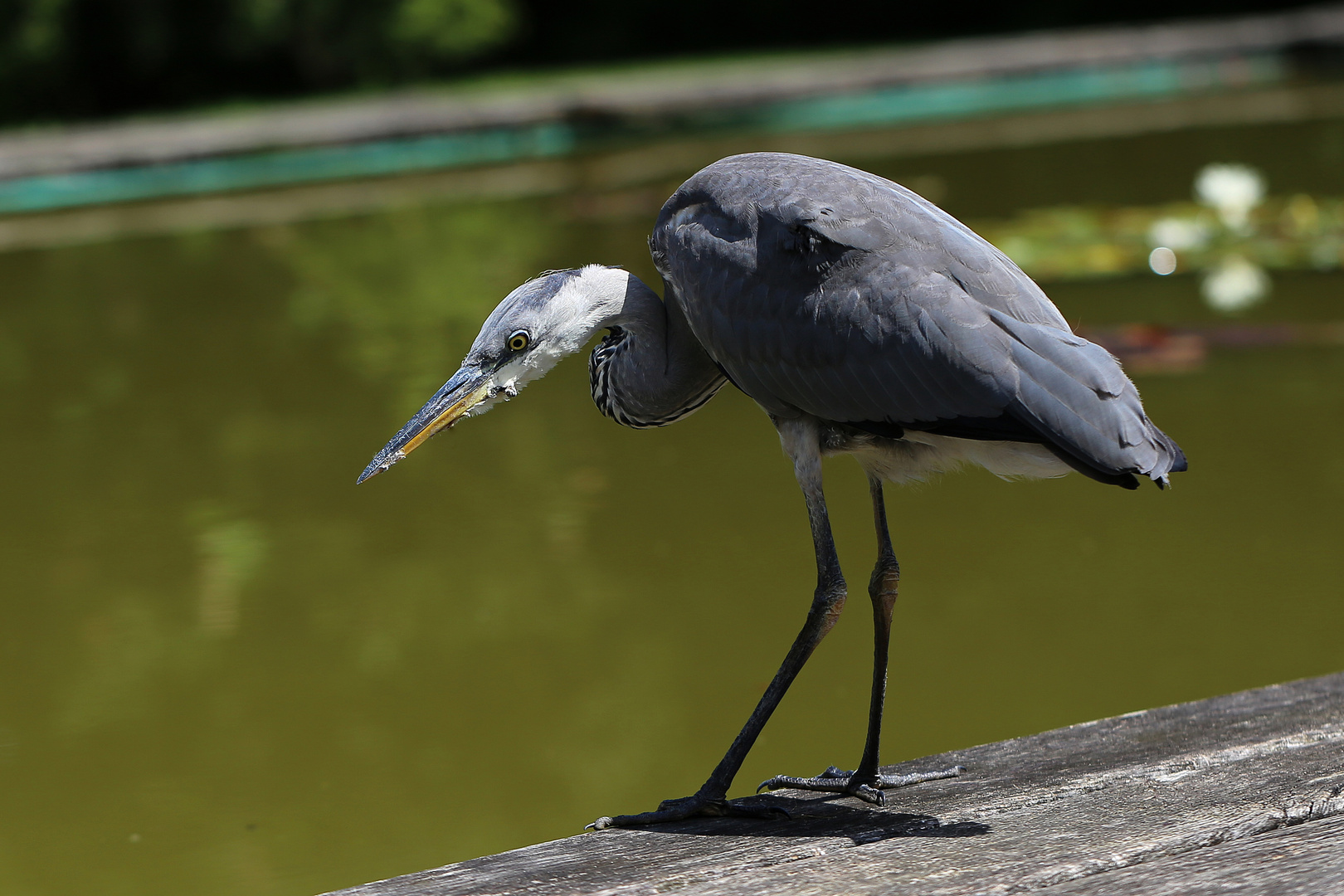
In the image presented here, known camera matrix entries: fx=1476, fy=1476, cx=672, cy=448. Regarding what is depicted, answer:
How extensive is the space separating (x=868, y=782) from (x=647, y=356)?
0.77 m

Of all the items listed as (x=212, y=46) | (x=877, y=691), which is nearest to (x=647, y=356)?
(x=877, y=691)

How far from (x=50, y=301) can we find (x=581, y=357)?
3327 millimetres

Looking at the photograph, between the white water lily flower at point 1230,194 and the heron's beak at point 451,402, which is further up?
the white water lily flower at point 1230,194

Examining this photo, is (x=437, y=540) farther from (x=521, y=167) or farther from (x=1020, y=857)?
(x=521, y=167)

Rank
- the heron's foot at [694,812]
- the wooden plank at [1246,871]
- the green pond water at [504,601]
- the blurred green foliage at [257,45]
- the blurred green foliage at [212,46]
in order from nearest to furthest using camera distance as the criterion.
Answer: the wooden plank at [1246,871]
the heron's foot at [694,812]
the green pond water at [504,601]
the blurred green foliage at [212,46]
the blurred green foliage at [257,45]

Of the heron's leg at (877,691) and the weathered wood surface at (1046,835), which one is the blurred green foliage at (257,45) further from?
the weathered wood surface at (1046,835)

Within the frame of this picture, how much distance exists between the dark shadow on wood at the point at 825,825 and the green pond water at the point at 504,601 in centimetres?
63

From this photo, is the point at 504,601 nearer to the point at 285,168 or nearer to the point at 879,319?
the point at 879,319

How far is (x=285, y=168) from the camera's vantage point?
38.4ft

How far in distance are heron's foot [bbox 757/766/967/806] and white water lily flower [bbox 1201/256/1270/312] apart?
168 inches

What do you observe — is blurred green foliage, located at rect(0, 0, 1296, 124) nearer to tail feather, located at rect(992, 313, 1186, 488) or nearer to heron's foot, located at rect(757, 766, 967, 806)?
heron's foot, located at rect(757, 766, 967, 806)

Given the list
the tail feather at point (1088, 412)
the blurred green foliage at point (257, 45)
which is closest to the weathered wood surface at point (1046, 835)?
the tail feather at point (1088, 412)

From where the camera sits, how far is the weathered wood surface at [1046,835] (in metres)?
1.69

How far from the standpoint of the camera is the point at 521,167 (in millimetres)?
11602
